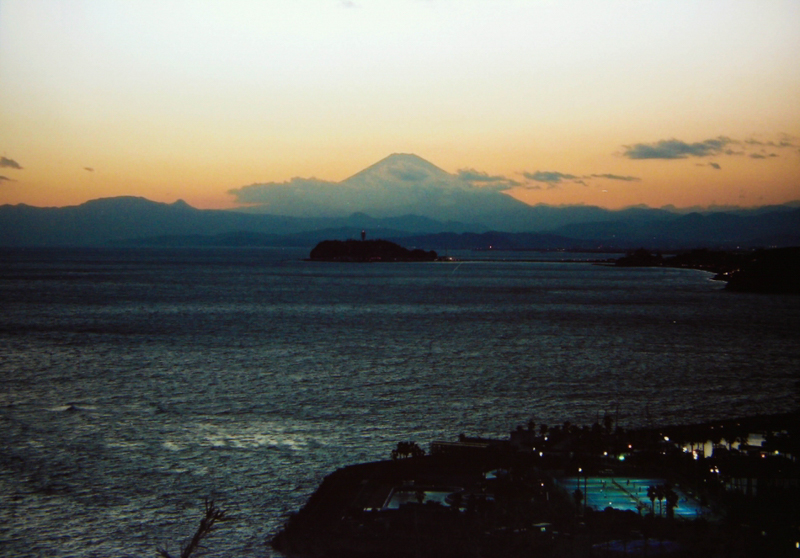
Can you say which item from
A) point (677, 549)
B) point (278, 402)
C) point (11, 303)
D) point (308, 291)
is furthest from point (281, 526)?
point (308, 291)

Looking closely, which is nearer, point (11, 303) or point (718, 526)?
point (718, 526)

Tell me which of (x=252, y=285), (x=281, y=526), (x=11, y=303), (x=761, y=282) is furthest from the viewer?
(x=761, y=282)

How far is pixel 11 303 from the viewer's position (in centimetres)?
6131

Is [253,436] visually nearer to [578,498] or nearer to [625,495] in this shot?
[578,498]

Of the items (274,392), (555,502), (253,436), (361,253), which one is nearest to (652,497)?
(555,502)

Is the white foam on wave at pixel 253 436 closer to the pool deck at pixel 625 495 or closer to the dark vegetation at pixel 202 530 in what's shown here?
the dark vegetation at pixel 202 530

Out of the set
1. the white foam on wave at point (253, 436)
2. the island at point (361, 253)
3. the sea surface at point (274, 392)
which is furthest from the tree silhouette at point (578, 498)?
the island at point (361, 253)

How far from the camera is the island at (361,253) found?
184 metres

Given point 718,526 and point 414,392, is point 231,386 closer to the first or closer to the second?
point 414,392

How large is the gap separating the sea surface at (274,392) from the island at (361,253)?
128234 millimetres

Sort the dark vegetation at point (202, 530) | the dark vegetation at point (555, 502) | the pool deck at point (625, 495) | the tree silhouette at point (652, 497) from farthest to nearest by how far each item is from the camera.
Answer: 1. the pool deck at point (625, 495)
2. the tree silhouette at point (652, 497)
3. the dark vegetation at point (555, 502)
4. the dark vegetation at point (202, 530)

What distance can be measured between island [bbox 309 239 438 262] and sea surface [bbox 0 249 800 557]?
12823cm

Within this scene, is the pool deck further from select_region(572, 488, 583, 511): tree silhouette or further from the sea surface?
the sea surface

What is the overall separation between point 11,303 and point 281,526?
2152 inches
